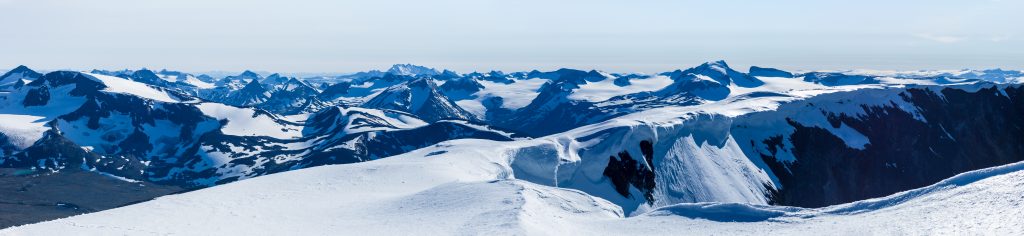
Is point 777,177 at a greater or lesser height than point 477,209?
lesser

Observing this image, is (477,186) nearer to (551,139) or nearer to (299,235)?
(299,235)

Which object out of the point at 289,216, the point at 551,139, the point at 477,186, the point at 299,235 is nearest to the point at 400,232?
the point at 299,235

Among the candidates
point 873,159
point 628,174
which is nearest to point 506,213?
point 628,174

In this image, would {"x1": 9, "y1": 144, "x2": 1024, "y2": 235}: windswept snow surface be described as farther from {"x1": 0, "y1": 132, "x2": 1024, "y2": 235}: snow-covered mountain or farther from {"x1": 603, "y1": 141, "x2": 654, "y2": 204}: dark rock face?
{"x1": 603, "y1": 141, "x2": 654, "y2": 204}: dark rock face

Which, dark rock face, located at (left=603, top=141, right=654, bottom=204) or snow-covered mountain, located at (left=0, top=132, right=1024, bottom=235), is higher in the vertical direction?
snow-covered mountain, located at (left=0, top=132, right=1024, bottom=235)

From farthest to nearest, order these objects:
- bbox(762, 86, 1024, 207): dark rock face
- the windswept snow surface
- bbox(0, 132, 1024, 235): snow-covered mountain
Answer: bbox(762, 86, 1024, 207): dark rock face < bbox(0, 132, 1024, 235): snow-covered mountain < the windswept snow surface

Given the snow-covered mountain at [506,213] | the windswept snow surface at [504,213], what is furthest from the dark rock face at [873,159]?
the windswept snow surface at [504,213]

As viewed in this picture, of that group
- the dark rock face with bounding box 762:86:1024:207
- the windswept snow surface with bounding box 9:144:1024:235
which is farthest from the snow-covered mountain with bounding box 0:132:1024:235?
the dark rock face with bounding box 762:86:1024:207

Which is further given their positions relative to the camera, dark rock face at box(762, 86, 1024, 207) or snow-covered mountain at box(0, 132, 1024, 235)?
dark rock face at box(762, 86, 1024, 207)
